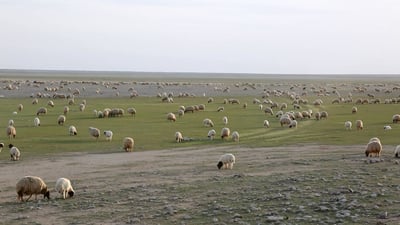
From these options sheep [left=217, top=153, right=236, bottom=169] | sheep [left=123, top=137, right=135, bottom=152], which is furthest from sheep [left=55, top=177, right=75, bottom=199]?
sheep [left=123, top=137, right=135, bottom=152]

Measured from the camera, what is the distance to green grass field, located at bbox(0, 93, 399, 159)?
31.4m

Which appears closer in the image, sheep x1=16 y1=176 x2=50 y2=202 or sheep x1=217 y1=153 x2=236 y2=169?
sheep x1=16 y1=176 x2=50 y2=202

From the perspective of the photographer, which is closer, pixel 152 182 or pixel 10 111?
pixel 152 182

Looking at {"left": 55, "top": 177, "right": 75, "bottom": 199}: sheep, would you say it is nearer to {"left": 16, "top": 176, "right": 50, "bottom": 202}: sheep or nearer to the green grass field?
{"left": 16, "top": 176, "right": 50, "bottom": 202}: sheep

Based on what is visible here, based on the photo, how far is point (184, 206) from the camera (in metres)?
15.0

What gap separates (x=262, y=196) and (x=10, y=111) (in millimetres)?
39747

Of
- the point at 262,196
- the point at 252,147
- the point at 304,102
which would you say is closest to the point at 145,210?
the point at 262,196

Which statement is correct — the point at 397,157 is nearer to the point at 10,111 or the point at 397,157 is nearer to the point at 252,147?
the point at 252,147

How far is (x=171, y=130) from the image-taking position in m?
38.2

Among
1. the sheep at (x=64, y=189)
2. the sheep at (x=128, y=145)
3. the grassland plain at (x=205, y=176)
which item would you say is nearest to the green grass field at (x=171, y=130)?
the grassland plain at (x=205, y=176)

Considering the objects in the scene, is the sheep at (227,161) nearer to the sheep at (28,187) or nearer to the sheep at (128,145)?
the sheep at (28,187)

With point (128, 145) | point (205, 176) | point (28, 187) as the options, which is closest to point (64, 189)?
point (28, 187)

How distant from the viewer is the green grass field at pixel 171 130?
3144 centimetres

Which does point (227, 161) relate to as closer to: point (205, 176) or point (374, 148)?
point (205, 176)
